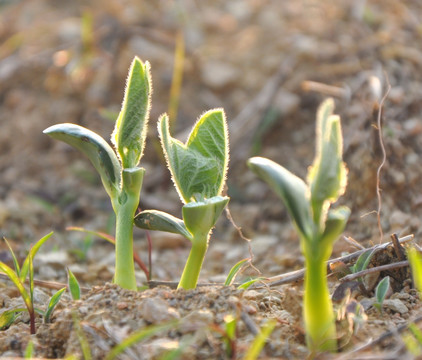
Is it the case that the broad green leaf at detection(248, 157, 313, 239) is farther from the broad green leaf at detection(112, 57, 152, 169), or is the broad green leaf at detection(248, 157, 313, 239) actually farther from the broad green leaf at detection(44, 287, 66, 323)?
the broad green leaf at detection(44, 287, 66, 323)

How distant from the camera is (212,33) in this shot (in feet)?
14.5

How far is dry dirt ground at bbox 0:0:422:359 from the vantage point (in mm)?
1568

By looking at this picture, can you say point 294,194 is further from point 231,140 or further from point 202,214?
point 231,140

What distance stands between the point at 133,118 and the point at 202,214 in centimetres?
36

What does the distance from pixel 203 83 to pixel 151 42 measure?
0.51 meters

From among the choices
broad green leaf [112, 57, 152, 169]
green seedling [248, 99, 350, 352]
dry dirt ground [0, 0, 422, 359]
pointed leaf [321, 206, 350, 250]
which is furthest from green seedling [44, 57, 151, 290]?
pointed leaf [321, 206, 350, 250]

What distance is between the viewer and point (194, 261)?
168 centimetres

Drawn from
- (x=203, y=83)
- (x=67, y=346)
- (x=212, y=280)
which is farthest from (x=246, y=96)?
(x=67, y=346)

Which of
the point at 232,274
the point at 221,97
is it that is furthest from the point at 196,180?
the point at 221,97

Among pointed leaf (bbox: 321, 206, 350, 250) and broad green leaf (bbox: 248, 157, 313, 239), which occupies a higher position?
broad green leaf (bbox: 248, 157, 313, 239)

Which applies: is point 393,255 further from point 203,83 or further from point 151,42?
point 151,42

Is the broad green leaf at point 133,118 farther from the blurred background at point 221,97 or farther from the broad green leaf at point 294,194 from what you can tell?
the blurred background at point 221,97

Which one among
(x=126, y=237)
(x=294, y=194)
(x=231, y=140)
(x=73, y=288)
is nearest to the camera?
(x=294, y=194)

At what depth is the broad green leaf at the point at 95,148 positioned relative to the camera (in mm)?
1691
